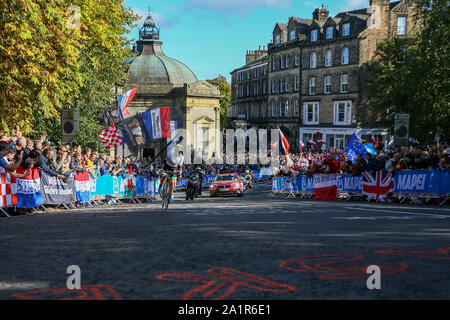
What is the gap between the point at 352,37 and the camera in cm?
6494

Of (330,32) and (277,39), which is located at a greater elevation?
(277,39)

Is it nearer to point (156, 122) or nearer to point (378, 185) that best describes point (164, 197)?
point (378, 185)

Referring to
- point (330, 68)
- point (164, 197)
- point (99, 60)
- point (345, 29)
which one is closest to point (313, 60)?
point (330, 68)

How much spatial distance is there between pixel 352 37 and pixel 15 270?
6315cm

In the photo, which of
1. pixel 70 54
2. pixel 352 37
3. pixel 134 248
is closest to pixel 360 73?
pixel 352 37

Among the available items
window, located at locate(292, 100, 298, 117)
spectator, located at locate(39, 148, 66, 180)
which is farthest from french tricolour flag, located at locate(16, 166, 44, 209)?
window, located at locate(292, 100, 298, 117)

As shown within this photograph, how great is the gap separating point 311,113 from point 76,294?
67975 millimetres

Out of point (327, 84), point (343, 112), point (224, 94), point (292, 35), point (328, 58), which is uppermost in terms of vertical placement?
point (292, 35)

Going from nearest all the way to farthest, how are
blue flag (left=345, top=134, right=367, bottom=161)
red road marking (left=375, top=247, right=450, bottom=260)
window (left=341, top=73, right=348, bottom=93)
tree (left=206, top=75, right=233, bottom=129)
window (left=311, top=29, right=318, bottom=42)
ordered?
red road marking (left=375, top=247, right=450, bottom=260) → blue flag (left=345, top=134, right=367, bottom=161) → window (left=341, top=73, right=348, bottom=93) → window (left=311, top=29, right=318, bottom=42) → tree (left=206, top=75, right=233, bottom=129)

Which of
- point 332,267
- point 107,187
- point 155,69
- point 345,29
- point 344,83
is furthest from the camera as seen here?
point 155,69

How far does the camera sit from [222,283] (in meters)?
6.02

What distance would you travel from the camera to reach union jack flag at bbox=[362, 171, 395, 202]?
20.5 metres

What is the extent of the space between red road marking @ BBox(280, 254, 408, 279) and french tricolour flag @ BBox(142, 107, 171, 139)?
62.6ft

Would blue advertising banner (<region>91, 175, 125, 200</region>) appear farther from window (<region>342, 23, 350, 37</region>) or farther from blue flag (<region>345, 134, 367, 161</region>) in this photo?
window (<region>342, 23, 350, 37</region>)
